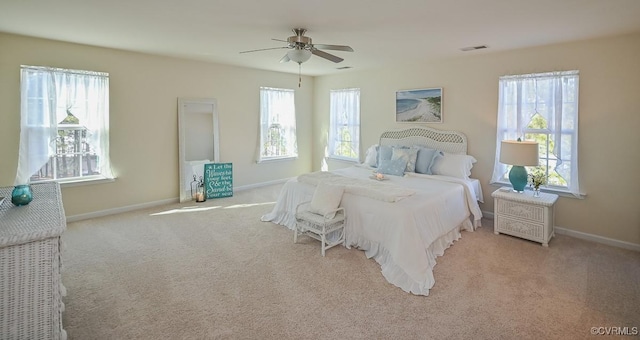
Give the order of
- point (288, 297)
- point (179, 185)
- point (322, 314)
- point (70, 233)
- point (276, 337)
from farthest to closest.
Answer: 1. point (179, 185)
2. point (70, 233)
3. point (288, 297)
4. point (322, 314)
5. point (276, 337)

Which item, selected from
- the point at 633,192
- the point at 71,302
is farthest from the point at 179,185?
the point at 633,192

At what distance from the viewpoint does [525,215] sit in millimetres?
3873

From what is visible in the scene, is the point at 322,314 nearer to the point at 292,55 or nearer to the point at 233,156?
the point at 292,55

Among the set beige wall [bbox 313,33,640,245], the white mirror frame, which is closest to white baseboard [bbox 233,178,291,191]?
the white mirror frame

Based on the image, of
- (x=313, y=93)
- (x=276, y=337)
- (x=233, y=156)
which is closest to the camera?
(x=276, y=337)

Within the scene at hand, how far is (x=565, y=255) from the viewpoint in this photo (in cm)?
349

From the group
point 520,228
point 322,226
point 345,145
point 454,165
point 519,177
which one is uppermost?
point 345,145

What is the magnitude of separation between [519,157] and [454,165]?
94cm

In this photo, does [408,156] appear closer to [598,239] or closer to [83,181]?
[598,239]

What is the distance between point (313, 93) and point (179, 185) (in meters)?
3.60

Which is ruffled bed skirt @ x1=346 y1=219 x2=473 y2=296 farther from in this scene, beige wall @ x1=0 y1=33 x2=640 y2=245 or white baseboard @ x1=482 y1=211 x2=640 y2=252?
Answer: beige wall @ x1=0 y1=33 x2=640 y2=245

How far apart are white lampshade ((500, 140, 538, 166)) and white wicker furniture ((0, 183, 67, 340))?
435cm

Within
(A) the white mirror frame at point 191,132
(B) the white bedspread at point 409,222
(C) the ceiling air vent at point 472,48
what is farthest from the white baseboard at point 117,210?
(C) the ceiling air vent at point 472,48

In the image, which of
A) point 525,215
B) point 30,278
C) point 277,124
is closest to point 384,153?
point 525,215
